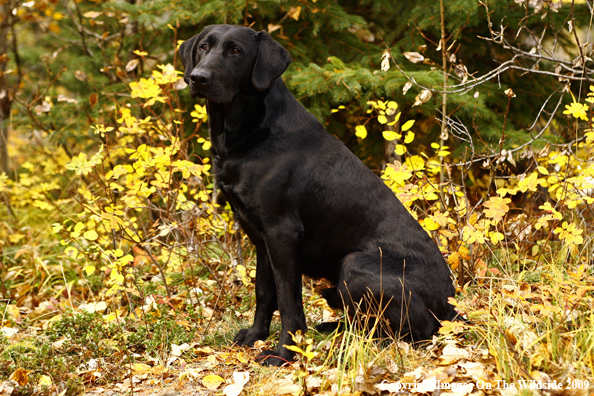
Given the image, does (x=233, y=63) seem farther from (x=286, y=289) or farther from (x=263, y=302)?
(x=263, y=302)

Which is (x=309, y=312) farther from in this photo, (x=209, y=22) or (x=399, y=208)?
(x=209, y=22)

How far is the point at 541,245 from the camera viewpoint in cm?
402

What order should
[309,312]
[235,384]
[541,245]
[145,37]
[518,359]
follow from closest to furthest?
[518,359], [235,384], [309,312], [541,245], [145,37]

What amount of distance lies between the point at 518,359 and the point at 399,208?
3.41ft

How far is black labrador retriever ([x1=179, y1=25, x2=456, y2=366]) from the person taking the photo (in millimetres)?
2648

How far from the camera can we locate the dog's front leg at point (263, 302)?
9.95 feet

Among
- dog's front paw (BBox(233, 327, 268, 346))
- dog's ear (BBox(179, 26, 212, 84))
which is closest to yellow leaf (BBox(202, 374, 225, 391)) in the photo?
dog's front paw (BBox(233, 327, 268, 346))

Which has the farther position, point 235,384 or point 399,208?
point 399,208

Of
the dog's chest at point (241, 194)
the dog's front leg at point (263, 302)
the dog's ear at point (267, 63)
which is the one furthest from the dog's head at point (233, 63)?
the dog's front leg at point (263, 302)

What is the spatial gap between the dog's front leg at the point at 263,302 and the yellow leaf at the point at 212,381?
514mm

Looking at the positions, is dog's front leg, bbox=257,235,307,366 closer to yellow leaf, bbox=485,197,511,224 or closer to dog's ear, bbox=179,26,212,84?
dog's ear, bbox=179,26,212,84

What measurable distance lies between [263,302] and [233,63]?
1414 mm

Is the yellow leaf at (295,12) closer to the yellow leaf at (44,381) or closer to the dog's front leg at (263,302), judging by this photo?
the dog's front leg at (263,302)

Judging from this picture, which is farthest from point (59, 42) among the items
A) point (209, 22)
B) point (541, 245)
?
point (541, 245)
